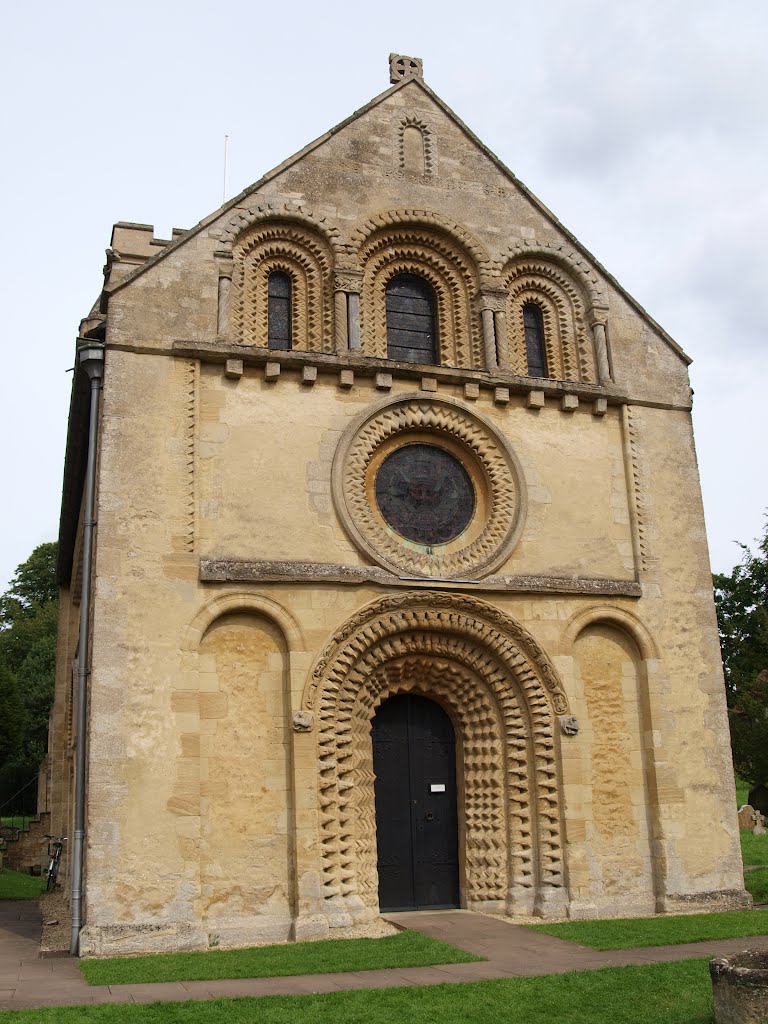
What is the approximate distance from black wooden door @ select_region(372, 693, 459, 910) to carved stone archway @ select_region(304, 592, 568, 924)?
27 cm

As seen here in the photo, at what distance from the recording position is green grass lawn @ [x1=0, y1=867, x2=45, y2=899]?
21859 mm

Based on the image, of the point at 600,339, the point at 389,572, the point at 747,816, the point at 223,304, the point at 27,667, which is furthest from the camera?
the point at 27,667

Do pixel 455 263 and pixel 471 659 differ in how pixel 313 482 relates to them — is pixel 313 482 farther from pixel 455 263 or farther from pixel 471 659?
pixel 455 263

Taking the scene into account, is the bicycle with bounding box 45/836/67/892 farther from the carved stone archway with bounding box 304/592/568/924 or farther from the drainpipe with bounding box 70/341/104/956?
the carved stone archway with bounding box 304/592/568/924

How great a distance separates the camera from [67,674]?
2166 centimetres

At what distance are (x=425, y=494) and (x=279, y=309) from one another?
384cm

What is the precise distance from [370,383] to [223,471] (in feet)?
9.18

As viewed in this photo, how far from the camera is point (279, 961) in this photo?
452 inches

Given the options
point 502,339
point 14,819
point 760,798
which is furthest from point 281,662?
point 14,819

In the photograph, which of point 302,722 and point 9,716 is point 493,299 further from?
point 9,716

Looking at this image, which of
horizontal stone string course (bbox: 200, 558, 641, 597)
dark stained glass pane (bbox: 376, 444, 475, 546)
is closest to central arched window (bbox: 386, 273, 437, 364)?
dark stained glass pane (bbox: 376, 444, 475, 546)

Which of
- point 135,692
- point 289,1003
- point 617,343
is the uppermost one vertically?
point 617,343

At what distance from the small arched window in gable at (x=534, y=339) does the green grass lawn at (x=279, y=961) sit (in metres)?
9.52

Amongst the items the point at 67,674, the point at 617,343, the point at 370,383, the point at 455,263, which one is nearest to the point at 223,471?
the point at 370,383
